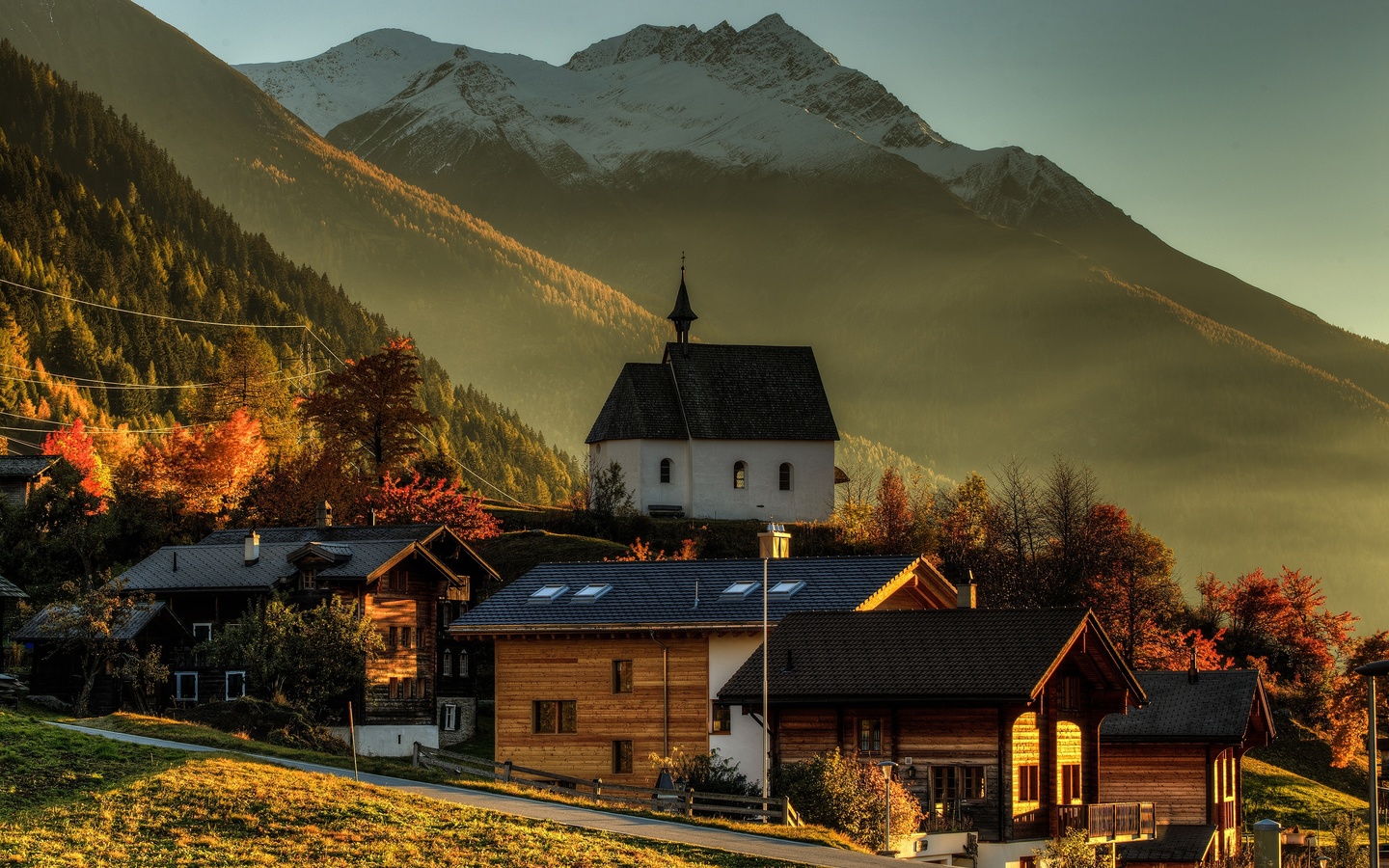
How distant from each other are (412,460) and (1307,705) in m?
47.3

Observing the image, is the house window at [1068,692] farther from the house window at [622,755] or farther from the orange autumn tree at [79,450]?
the orange autumn tree at [79,450]

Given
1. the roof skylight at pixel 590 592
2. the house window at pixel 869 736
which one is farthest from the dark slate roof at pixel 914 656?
the roof skylight at pixel 590 592

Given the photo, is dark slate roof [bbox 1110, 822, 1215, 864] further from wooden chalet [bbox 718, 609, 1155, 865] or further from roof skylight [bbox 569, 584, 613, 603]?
roof skylight [bbox 569, 584, 613, 603]

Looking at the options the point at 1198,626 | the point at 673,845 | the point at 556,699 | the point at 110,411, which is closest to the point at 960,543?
the point at 1198,626

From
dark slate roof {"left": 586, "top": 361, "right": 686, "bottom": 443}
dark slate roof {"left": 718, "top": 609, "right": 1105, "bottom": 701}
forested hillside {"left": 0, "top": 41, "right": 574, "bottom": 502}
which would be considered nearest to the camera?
dark slate roof {"left": 718, "top": 609, "right": 1105, "bottom": 701}

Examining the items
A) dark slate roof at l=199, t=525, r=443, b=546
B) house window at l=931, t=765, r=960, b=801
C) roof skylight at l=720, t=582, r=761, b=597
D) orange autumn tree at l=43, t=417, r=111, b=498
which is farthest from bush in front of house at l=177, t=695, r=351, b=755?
orange autumn tree at l=43, t=417, r=111, b=498

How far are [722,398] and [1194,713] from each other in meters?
50.9

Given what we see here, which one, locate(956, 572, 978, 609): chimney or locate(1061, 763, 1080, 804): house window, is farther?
locate(956, 572, 978, 609): chimney

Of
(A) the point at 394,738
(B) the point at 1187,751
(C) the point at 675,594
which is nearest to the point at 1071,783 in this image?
(B) the point at 1187,751

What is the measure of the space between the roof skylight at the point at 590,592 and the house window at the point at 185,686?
18648 millimetres

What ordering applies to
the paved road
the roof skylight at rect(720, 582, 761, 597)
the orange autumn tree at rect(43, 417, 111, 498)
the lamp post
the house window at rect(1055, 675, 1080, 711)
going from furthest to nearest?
1. the orange autumn tree at rect(43, 417, 111, 498)
2. the roof skylight at rect(720, 582, 761, 597)
3. the house window at rect(1055, 675, 1080, 711)
4. the paved road
5. the lamp post

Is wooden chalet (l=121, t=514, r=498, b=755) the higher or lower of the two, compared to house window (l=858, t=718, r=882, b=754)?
higher

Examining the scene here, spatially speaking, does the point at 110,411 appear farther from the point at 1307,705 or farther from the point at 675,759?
the point at 675,759

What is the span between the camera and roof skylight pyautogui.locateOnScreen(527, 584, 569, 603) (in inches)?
2144
